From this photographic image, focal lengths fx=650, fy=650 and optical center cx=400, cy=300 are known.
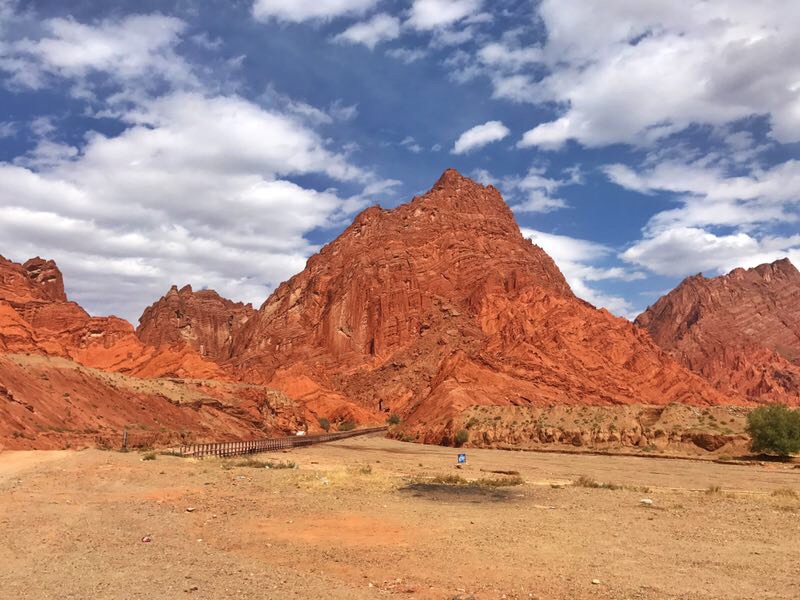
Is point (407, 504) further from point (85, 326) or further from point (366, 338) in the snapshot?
point (366, 338)

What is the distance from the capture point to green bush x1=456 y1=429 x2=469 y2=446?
222ft

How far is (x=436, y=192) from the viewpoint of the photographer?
182375 millimetres

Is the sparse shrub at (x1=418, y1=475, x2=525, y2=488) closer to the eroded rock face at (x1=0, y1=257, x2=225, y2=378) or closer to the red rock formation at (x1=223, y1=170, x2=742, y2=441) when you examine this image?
the red rock formation at (x1=223, y1=170, x2=742, y2=441)

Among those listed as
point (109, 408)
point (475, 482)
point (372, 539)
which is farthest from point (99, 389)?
point (372, 539)

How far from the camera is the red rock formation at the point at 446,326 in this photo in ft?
382

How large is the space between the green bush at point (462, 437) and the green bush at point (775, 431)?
89.5 ft

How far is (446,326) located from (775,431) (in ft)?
328

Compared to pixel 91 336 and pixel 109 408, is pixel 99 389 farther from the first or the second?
pixel 91 336

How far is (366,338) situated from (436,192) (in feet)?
170

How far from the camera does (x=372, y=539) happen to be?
1474 centimetres

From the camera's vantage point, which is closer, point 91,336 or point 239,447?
point 239,447

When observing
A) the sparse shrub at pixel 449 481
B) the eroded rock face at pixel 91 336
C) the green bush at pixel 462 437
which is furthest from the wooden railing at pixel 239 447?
the eroded rock face at pixel 91 336

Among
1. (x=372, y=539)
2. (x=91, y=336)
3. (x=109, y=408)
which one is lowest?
(x=372, y=539)

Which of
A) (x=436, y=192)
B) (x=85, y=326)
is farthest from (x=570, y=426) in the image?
(x=436, y=192)
